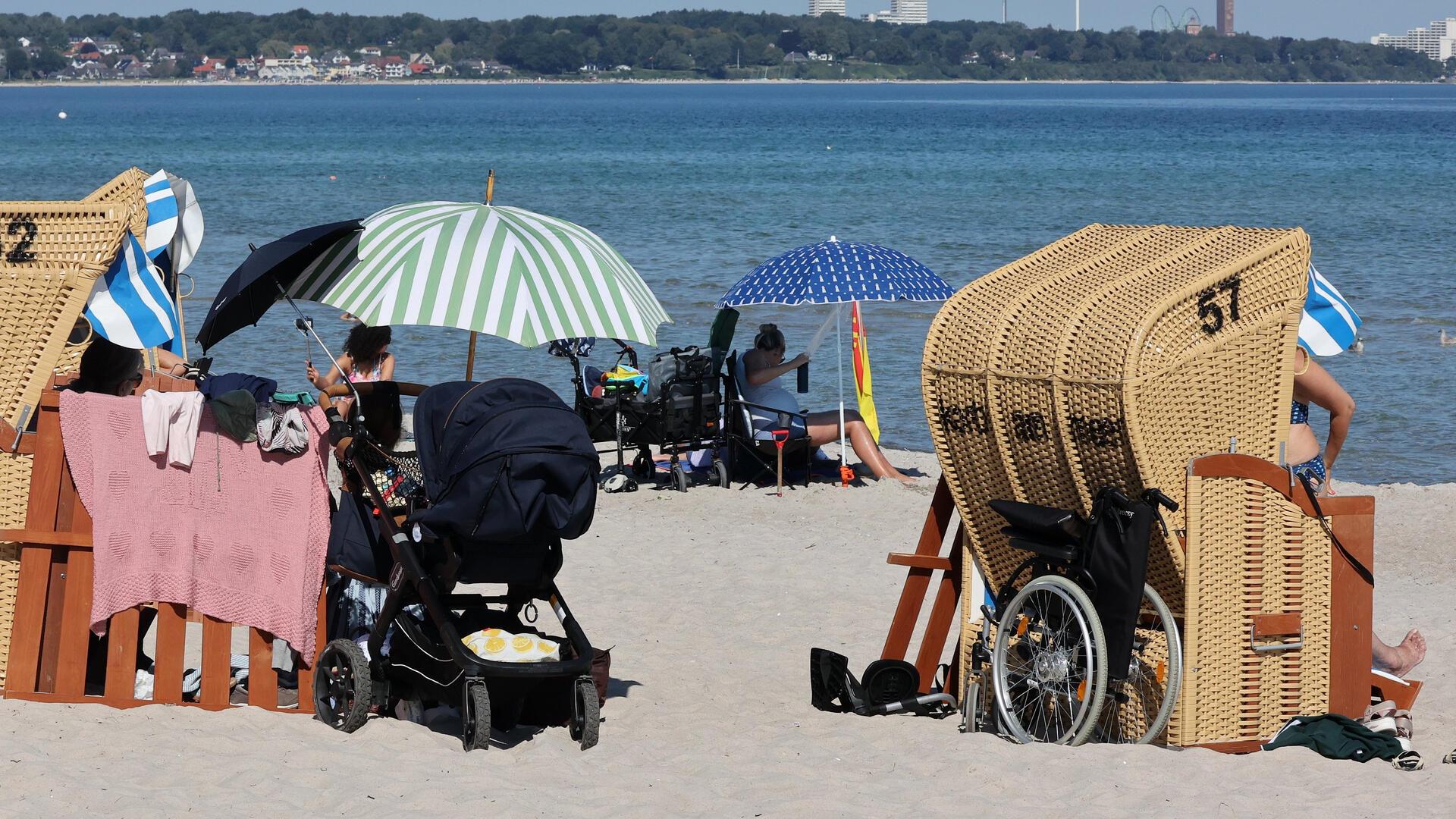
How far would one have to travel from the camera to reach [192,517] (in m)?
5.57

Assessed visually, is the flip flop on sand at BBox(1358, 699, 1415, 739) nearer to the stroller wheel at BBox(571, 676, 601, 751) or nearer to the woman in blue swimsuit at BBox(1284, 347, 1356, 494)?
the woman in blue swimsuit at BBox(1284, 347, 1356, 494)

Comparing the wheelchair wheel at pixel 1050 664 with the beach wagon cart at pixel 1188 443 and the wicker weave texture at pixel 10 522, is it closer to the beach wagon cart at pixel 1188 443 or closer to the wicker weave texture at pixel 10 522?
the beach wagon cart at pixel 1188 443

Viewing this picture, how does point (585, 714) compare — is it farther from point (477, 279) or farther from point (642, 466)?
point (642, 466)

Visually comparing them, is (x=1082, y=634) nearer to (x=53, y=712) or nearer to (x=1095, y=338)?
(x=1095, y=338)

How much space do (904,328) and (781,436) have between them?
933 centimetres

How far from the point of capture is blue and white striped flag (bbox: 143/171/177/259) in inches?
325

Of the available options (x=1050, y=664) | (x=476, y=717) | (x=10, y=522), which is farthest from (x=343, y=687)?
(x=1050, y=664)

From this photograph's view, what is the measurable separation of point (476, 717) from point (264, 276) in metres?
1.82

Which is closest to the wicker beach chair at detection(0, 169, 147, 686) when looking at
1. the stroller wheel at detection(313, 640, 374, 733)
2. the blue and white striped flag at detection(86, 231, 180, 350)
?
the blue and white striped flag at detection(86, 231, 180, 350)

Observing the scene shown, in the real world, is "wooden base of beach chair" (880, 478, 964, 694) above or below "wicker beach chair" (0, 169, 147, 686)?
below

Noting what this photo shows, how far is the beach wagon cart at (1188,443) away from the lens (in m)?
5.10

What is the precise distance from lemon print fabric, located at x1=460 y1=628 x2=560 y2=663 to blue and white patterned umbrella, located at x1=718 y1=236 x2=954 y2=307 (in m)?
4.56

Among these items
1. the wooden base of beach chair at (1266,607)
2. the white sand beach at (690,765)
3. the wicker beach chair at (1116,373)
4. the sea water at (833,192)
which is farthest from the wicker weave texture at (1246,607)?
the sea water at (833,192)

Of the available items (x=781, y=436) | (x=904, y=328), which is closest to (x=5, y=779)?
(x=781, y=436)
